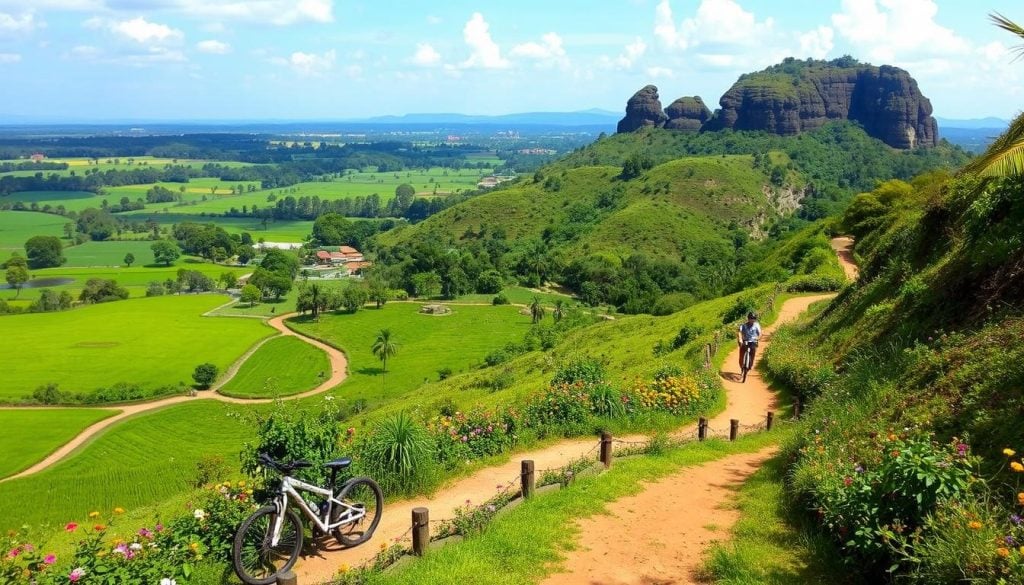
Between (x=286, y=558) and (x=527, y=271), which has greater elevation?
(x=286, y=558)

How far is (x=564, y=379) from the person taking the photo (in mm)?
17359

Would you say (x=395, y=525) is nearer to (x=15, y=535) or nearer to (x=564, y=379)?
(x=15, y=535)

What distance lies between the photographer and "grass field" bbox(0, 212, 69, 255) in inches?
5910

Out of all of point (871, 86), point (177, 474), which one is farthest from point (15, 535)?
point (871, 86)

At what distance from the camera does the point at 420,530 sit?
27.7 feet

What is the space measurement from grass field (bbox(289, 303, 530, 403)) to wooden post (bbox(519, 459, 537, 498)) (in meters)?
46.0

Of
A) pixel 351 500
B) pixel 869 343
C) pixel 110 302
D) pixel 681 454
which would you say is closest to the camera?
pixel 351 500

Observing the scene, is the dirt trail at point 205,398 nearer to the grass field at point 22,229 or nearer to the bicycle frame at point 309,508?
the bicycle frame at point 309,508

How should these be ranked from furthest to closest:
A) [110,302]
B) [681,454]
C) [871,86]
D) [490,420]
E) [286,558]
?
[871,86]
[110,302]
[490,420]
[681,454]
[286,558]

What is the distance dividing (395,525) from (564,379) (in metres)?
8.07

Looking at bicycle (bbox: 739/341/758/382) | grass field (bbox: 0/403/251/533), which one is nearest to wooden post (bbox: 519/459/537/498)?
bicycle (bbox: 739/341/758/382)

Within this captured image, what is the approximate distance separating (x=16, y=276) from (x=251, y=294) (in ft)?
146

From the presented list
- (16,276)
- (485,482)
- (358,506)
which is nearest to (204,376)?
(485,482)

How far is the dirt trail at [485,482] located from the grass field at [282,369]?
4731cm
